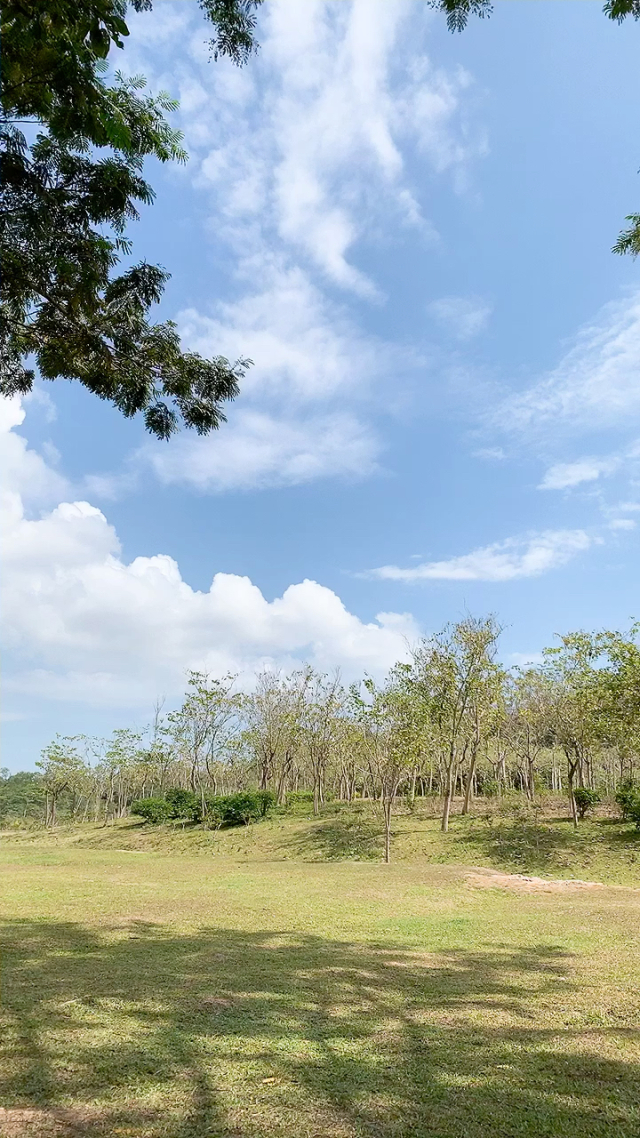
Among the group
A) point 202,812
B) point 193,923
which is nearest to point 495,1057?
point 193,923

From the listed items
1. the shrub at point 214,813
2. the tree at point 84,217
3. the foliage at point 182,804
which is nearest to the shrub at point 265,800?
the shrub at point 214,813

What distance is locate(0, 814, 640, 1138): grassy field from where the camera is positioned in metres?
3.05

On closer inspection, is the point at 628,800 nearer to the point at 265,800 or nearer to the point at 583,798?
the point at 583,798

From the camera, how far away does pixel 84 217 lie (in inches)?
172

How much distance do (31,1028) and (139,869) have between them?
1414 cm

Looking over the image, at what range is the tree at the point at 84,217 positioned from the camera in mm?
3441

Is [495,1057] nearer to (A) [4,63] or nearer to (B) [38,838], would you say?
(A) [4,63]

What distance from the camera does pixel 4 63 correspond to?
3.46 m

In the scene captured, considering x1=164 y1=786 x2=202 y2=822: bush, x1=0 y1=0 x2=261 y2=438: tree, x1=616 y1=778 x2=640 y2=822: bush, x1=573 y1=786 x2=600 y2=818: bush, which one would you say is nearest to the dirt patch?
x1=616 y1=778 x2=640 y2=822: bush

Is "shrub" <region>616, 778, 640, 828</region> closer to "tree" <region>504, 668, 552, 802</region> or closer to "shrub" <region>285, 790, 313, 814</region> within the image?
"tree" <region>504, 668, 552, 802</region>

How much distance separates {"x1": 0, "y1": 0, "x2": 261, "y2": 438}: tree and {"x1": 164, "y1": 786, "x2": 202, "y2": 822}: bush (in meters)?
26.0

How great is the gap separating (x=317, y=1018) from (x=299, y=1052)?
78 centimetres

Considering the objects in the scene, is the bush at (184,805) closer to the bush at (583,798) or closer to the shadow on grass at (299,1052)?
the bush at (583,798)

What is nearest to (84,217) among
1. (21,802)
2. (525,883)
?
(525,883)
